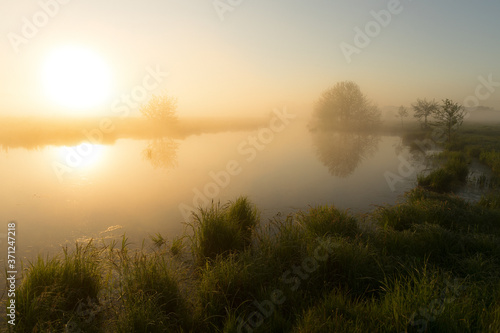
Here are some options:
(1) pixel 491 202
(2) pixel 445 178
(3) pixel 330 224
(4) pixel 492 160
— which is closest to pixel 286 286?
(3) pixel 330 224

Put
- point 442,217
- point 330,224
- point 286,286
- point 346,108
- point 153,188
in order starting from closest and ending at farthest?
1. point 286,286
2. point 330,224
3. point 442,217
4. point 153,188
5. point 346,108

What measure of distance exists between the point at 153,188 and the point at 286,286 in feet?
31.9

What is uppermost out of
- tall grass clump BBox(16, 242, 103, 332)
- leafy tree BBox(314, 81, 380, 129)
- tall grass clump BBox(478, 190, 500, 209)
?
leafy tree BBox(314, 81, 380, 129)

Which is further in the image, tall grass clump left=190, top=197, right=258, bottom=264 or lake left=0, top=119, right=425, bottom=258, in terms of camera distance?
lake left=0, top=119, right=425, bottom=258

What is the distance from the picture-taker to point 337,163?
19.0m

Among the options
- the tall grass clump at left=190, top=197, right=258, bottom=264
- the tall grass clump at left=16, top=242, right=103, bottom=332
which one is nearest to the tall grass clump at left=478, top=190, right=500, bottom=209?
the tall grass clump at left=190, top=197, right=258, bottom=264

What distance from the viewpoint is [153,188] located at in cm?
1278

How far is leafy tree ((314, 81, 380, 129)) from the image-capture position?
170 ft

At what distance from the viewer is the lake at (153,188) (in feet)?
27.5

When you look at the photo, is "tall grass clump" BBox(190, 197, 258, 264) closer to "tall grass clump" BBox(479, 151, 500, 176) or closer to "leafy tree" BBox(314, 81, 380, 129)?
"tall grass clump" BBox(479, 151, 500, 176)

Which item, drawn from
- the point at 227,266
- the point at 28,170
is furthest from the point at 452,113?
the point at 28,170

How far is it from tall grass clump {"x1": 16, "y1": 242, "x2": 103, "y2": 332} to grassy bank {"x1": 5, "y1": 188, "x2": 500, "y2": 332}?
0.06 ft

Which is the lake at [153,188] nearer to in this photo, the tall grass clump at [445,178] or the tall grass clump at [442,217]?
the tall grass clump at [445,178]

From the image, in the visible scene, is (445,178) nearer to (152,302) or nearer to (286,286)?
(286,286)
